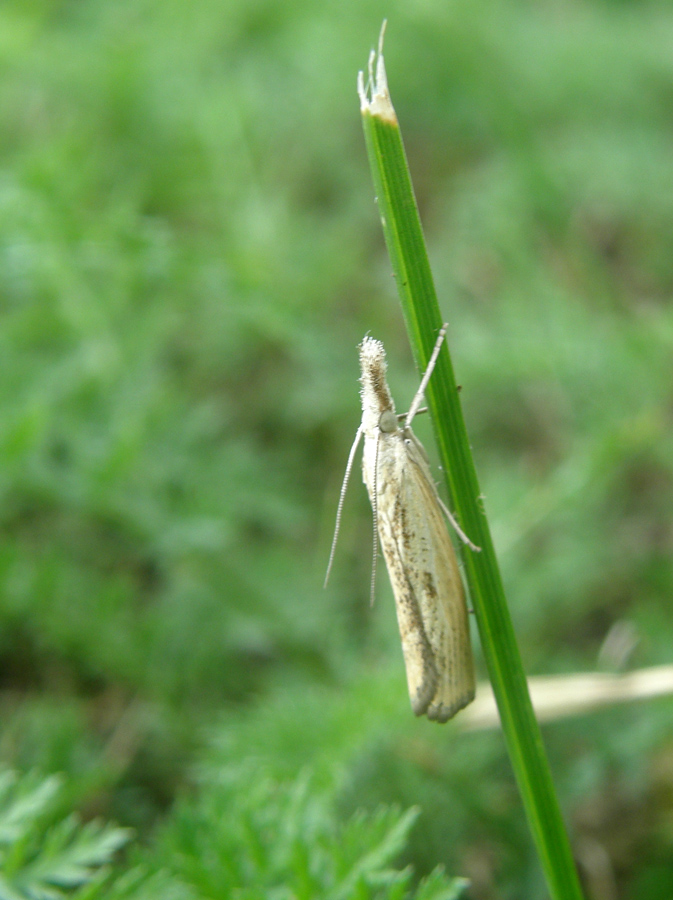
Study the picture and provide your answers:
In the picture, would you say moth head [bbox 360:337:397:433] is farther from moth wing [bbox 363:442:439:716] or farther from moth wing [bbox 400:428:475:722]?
moth wing [bbox 400:428:475:722]

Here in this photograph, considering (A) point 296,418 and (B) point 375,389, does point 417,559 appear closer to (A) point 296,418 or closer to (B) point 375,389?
(B) point 375,389

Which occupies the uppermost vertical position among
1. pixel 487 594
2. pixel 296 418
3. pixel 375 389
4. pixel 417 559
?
pixel 296 418

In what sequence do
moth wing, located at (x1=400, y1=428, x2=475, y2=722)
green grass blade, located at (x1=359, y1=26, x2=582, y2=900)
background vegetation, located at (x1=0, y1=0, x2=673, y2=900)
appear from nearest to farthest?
green grass blade, located at (x1=359, y1=26, x2=582, y2=900) < moth wing, located at (x1=400, y1=428, x2=475, y2=722) < background vegetation, located at (x1=0, y1=0, x2=673, y2=900)

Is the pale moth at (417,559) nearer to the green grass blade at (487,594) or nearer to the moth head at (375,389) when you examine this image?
the moth head at (375,389)

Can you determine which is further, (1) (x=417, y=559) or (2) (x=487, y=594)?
(1) (x=417, y=559)

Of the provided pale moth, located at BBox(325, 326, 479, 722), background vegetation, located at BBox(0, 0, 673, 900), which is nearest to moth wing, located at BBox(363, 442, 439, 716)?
pale moth, located at BBox(325, 326, 479, 722)

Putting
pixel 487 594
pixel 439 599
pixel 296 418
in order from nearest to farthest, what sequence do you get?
pixel 487 594
pixel 439 599
pixel 296 418

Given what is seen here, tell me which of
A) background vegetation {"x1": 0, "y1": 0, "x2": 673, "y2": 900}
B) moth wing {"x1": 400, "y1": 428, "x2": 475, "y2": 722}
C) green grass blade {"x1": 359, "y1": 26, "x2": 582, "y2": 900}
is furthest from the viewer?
background vegetation {"x1": 0, "y1": 0, "x2": 673, "y2": 900}

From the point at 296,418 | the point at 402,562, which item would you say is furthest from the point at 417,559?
the point at 296,418
